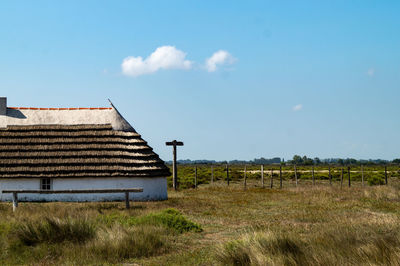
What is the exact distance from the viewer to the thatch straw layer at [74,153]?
23.3 meters

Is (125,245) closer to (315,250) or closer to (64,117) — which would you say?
(315,250)

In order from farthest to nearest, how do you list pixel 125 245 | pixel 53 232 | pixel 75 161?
pixel 75 161 < pixel 53 232 < pixel 125 245

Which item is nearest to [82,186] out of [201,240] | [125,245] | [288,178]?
[201,240]

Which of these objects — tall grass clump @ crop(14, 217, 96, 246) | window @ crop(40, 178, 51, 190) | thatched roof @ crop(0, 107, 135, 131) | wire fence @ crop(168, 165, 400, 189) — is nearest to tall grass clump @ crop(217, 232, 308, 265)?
tall grass clump @ crop(14, 217, 96, 246)

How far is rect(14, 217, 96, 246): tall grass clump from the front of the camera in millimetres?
11281

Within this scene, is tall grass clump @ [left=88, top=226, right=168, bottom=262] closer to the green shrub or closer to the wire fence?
the green shrub

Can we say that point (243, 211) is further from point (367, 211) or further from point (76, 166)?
point (76, 166)

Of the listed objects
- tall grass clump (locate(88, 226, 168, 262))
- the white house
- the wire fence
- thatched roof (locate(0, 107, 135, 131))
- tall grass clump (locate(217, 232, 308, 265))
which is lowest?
the wire fence

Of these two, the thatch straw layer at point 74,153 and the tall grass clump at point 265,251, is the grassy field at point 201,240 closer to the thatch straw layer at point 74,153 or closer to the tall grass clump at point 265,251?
the tall grass clump at point 265,251

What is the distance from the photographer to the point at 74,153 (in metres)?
23.8

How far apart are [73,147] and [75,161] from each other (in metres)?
1.00

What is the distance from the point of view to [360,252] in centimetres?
812

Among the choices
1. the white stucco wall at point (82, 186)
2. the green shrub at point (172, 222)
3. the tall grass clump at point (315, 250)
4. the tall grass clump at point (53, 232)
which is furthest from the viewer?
the white stucco wall at point (82, 186)

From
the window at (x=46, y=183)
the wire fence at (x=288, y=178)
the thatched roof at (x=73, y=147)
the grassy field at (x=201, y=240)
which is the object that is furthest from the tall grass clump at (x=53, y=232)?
the wire fence at (x=288, y=178)
